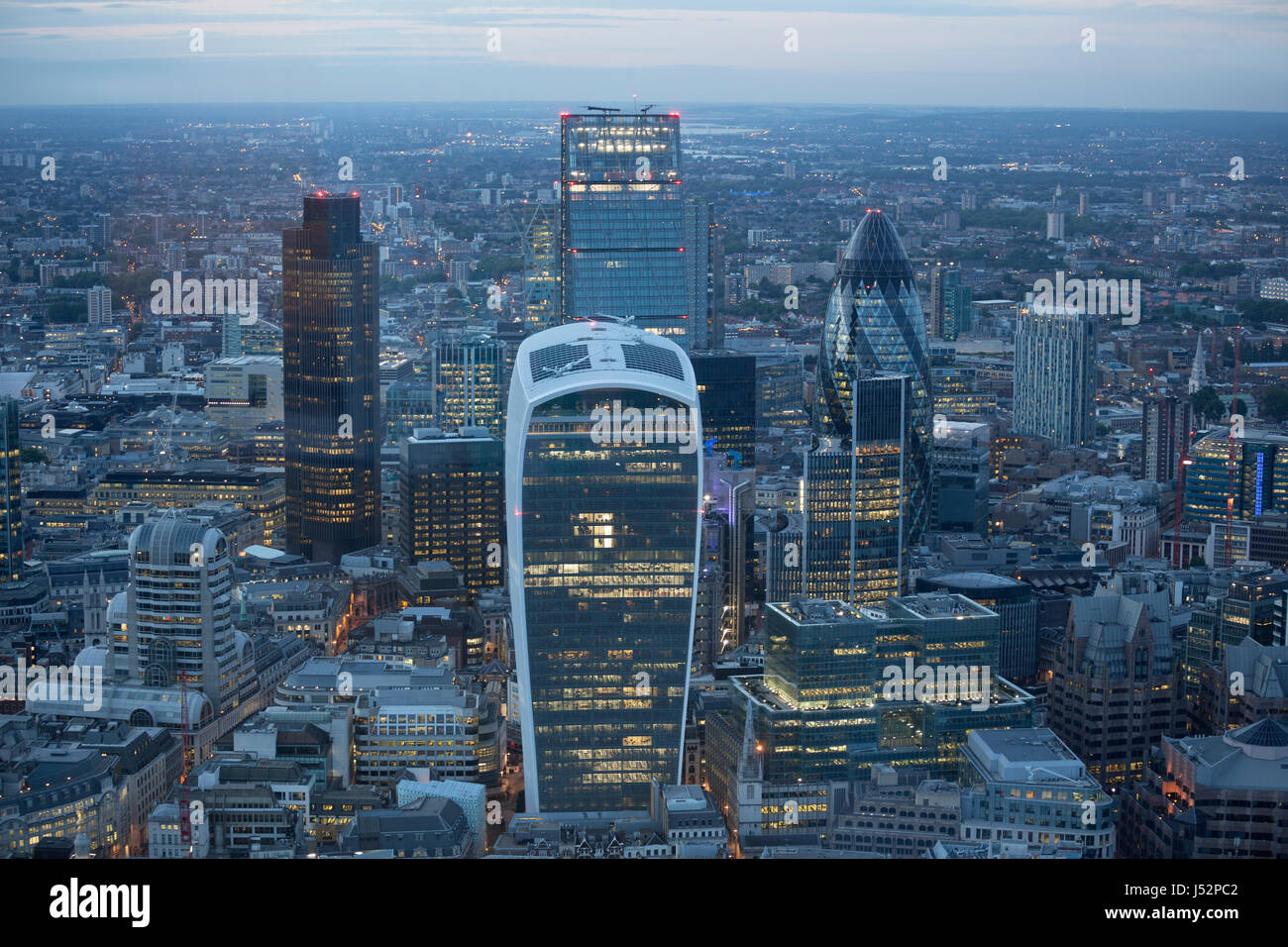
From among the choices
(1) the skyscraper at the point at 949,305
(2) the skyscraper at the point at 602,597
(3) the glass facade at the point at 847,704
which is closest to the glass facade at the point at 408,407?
(1) the skyscraper at the point at 949,305

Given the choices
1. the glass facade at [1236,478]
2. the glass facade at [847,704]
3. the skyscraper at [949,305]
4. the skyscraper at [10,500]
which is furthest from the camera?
the skyscraper at [949,305]

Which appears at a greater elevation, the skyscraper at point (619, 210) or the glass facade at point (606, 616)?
the skyscraper at point (619, 210)

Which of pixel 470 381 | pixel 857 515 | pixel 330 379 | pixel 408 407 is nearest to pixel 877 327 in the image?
pixel 857 515

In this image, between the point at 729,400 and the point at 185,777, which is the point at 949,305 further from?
the point at 185,777

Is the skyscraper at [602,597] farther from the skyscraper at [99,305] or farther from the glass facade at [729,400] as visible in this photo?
the skyscraper at [99,305]
